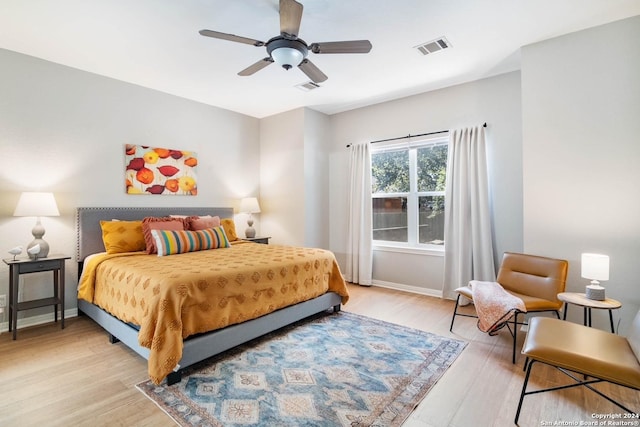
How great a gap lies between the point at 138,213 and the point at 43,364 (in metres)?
1.91

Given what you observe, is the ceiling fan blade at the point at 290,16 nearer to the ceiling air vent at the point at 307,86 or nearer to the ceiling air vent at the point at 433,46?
the ceiling air vent at the point at 433,46

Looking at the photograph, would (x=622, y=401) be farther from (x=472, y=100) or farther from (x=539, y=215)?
(x=472, y=100)

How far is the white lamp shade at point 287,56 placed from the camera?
2.28 m

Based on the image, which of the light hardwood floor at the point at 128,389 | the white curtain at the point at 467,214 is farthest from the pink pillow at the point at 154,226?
the white curtain at the point at 467,214

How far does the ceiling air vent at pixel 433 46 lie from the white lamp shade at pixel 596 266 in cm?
222

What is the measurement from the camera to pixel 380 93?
4.30 meters

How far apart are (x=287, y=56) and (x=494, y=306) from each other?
2.57 m

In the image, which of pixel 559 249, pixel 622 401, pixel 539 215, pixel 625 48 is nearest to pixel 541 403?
pixel 622 401

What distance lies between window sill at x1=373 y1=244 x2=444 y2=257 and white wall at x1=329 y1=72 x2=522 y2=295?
46 mm

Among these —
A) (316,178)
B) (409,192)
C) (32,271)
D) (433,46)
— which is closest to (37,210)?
(32,271)

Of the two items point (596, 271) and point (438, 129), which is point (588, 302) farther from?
point (438, 129)

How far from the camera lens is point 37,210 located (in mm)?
2922

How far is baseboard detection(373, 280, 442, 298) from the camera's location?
423cm

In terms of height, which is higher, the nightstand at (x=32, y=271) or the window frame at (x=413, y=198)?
the window frame at (x=413, y=198)
